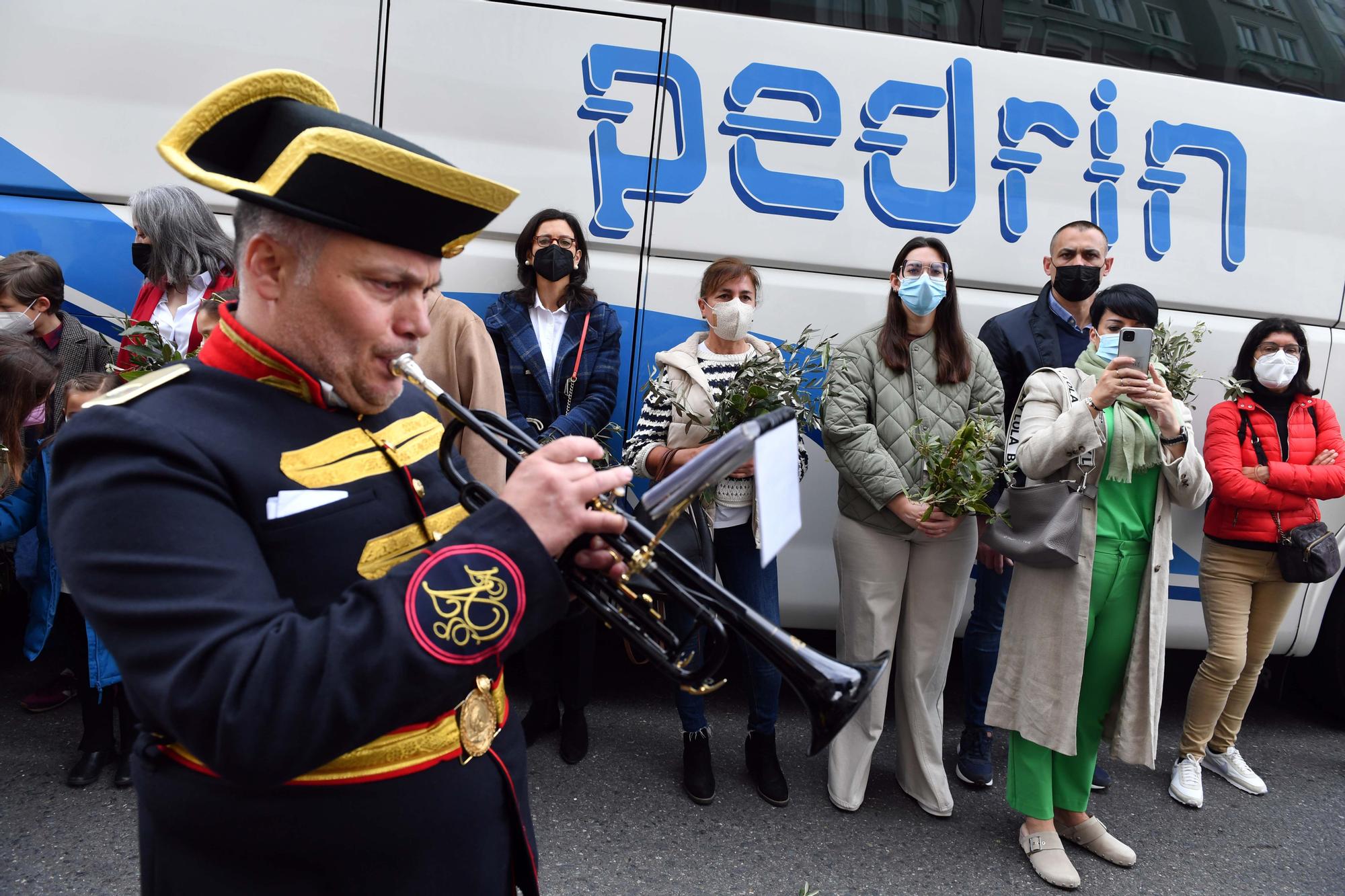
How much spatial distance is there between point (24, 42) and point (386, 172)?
3394mm

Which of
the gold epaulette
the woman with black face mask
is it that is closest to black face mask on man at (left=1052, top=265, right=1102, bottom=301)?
the woman with black face mask

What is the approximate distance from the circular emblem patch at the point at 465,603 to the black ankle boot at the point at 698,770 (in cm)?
271

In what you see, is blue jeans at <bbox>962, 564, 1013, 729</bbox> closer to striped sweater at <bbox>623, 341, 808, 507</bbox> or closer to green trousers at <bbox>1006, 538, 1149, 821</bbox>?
green trousers at <bbox>1006, 538, 1149, 821</bbox>

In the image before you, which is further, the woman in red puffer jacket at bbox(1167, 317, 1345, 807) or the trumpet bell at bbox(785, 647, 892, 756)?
the woman in red puffer jacket at bbox(1167, 317, 1345, 807)

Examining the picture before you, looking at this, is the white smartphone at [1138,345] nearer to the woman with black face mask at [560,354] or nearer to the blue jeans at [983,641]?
the blue jeans at [983,641]

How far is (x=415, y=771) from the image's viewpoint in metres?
1.33

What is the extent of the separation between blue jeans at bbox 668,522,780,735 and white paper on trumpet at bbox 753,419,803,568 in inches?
90.5

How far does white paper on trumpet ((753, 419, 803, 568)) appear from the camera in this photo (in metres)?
1.22

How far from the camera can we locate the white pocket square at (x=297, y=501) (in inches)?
47.8

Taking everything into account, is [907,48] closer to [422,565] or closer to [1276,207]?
[1276,207]

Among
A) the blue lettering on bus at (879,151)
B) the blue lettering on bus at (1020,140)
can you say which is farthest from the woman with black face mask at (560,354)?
the blue lettering on bus at (1020,140)

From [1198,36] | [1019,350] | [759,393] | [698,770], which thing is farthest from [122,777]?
[1198,36]

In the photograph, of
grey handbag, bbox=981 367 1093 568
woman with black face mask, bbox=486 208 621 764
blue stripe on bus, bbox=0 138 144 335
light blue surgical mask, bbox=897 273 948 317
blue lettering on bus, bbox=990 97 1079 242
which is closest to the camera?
grey handbag, bbox=981 367 1093 568

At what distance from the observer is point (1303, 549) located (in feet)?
12.7
